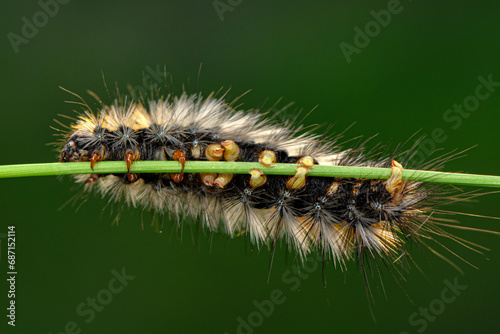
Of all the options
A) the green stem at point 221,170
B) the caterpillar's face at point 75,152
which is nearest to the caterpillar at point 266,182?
the caterpillar's face at point 75,152

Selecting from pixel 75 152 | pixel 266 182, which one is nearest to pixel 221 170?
pixel 266 182

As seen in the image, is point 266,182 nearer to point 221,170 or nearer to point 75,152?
point 221,170

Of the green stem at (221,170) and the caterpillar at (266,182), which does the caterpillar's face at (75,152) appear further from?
the green stem at (221,170)

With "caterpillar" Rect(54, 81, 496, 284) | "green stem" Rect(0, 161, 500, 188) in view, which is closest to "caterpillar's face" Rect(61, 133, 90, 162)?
"caterpillar" Rect(54, 81, 496, 284)

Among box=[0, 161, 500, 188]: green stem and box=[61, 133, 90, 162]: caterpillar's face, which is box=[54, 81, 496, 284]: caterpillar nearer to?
box=[61, 133, 90, 162]: caterpillar's face

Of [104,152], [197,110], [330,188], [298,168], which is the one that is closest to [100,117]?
[104,152]
